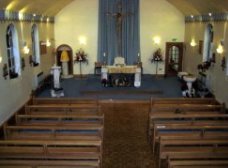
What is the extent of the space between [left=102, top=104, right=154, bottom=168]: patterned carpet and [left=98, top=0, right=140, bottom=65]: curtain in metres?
6.15

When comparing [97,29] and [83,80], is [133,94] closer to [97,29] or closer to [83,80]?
[83,80]

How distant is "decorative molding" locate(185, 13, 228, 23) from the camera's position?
11.9 m

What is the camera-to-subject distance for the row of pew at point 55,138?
632cm

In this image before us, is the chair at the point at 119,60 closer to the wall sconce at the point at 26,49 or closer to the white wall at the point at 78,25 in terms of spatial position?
the white wall at the point at 78,25

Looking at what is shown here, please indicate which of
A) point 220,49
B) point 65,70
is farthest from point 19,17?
point 220,49

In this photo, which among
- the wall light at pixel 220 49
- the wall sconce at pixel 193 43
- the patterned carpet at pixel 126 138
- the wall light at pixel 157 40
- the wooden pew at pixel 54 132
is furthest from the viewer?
the wall light at pixel 157 40

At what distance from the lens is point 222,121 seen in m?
9.27

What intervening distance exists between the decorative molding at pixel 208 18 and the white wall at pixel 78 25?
5.66 metres

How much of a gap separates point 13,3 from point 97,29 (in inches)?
342

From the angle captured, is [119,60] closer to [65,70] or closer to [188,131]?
[65,70]

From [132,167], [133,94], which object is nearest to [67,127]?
[132,167]

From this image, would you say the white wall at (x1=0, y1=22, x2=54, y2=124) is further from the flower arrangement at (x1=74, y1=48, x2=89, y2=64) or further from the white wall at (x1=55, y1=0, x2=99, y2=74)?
the flower arrangement at (x1=74, y1=48, x2=89, y2=64)

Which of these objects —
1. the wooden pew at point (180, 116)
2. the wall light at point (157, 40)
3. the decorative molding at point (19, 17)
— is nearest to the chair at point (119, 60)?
the wall light at point (157, 40)

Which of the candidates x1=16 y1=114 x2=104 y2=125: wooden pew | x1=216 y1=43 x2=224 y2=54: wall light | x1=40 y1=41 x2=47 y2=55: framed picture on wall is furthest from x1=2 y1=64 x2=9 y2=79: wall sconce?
x1=216 y1=43 x2=224 y2=54: wall light
